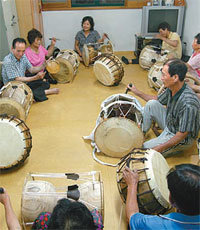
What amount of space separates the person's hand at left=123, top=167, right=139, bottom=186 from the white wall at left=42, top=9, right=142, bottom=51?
5035mm

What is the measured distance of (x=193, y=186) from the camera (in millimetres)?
1443

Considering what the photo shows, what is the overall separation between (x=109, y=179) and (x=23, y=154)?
0.87 m

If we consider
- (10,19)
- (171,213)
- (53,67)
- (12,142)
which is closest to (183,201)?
(171,213)

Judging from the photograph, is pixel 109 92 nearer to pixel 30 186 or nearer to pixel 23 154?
pixel 23 154

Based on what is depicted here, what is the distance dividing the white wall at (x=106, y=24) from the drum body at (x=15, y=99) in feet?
10.4

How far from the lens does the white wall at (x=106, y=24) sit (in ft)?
20.8

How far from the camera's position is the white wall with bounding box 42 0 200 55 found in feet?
20.8

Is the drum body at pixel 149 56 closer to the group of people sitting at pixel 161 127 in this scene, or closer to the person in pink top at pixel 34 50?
the group of people sitting at pixel 161 127

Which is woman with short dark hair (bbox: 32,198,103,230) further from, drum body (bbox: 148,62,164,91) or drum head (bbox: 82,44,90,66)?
drum head (bbox: 82,44,90,66)

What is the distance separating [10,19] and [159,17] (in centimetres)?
311

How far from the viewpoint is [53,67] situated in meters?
4.67

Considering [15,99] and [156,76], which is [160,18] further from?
[15,99]

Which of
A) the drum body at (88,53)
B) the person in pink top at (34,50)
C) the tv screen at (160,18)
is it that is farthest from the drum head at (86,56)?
the tv screen at (160,18)

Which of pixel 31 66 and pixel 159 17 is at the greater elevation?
pixel 159 17
